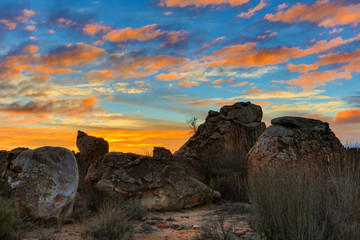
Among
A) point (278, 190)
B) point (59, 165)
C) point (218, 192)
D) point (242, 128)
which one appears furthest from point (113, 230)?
point (242, 128)

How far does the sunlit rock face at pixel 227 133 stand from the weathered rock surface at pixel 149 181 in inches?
175

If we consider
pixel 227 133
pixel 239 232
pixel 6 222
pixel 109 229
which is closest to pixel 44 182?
pixel 6 222

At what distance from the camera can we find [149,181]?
325 inches

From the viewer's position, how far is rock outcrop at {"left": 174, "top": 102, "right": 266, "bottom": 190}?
14.4m

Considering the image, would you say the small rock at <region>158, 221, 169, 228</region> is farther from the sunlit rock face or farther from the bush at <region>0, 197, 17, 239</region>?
the sunlit rock face

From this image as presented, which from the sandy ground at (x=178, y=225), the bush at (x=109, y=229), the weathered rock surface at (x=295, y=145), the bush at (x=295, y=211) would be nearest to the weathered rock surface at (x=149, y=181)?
the sandy ground at (x=178, y=225)

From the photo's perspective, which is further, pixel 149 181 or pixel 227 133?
pixel 227 133

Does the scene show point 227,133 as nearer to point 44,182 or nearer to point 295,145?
point 295,145

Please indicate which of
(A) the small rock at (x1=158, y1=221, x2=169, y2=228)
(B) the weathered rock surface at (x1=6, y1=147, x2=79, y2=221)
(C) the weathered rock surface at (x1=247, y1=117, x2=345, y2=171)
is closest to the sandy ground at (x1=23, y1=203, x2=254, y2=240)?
(A) the small rock at (x1=158, y1=221, x2=169, y2=228)

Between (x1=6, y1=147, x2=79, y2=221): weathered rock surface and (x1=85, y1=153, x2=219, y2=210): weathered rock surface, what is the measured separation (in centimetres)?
162

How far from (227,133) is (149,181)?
7198 millimetres

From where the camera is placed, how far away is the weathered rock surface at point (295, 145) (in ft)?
28.0

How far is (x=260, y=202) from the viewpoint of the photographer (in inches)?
190

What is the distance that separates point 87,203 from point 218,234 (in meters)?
3.97
